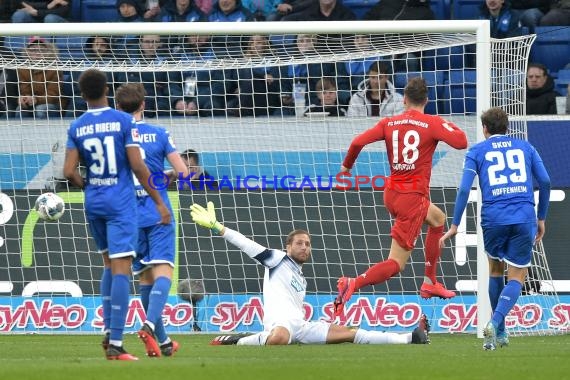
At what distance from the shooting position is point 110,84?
14.7 m

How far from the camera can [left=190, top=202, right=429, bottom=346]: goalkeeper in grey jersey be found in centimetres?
1138

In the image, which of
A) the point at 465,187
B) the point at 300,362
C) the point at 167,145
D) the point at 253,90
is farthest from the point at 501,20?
the point at 300,362

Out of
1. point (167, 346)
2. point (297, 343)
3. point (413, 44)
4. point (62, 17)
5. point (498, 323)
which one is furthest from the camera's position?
point (62, 17)

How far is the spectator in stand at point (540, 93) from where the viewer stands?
51.0 ft

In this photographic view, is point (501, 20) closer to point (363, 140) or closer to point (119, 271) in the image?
point (363, 140)

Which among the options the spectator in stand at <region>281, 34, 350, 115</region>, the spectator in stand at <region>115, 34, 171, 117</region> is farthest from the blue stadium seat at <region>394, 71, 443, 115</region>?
the spectator in stand at <region>115, 34, 171, 117</region>

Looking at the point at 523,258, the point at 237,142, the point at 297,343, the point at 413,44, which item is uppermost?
the point at 413,44

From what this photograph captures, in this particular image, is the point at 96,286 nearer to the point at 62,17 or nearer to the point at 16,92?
the point at 16,92

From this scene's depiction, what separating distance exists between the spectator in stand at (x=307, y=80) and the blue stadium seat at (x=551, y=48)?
12.6 feet

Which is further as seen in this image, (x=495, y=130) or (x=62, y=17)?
(x=62, y=17)

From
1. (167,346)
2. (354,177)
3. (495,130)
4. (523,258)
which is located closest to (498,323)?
(523,258)

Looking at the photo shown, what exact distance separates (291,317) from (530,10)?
7.82 metres

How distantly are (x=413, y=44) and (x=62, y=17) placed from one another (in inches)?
253

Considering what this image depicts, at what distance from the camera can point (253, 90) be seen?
14.6 metres
